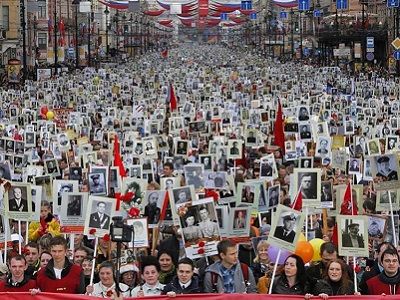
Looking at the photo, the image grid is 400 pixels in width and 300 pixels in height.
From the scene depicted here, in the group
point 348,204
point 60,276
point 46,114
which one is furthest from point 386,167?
point 46,114

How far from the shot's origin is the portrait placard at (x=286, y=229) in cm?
1099

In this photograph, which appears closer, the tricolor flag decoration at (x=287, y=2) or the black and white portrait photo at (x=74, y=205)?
the black and white portrait photo at (x=74, y=205)

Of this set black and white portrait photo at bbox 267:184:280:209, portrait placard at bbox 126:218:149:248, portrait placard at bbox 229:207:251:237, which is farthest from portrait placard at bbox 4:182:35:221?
black and white portrait photo at bbox 267:184:280:209

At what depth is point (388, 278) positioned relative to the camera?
10.1m

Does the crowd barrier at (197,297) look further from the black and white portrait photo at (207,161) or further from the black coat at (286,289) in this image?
the black and white portrait photo at (207,161)

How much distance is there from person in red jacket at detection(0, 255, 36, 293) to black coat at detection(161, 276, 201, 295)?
3.70 ft

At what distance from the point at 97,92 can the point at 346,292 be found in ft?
131

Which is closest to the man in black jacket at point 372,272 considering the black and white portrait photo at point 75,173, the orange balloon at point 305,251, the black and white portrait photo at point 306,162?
the orange balloon at point 305,251

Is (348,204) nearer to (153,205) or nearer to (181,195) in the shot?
(181,195)

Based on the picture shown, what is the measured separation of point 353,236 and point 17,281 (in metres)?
3.17

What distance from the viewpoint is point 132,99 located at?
4653 cm

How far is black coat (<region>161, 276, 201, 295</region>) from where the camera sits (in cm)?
992

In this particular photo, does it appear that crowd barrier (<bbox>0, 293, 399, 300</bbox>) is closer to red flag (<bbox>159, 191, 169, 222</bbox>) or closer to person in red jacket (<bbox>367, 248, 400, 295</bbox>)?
person in red jacket (<bbox>367, 248, 400, 295</bbox>)

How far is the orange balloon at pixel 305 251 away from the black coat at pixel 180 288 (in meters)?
1.77
